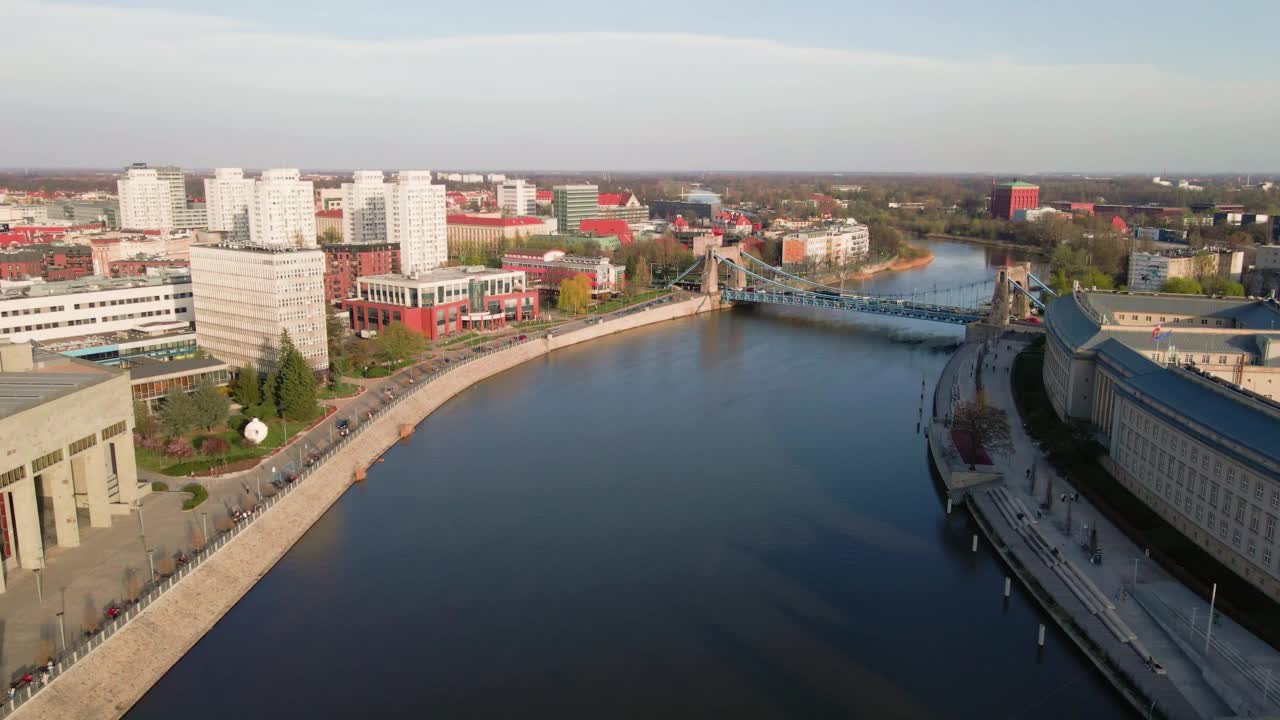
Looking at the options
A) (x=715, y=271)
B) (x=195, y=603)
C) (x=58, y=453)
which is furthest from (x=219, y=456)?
(x=715, y=271)

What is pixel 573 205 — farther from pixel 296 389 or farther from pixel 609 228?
pixel 296 389

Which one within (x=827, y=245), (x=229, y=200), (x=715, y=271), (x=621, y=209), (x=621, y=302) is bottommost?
(x=621, y=302)

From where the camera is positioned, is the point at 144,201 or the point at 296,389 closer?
the point at 296,389

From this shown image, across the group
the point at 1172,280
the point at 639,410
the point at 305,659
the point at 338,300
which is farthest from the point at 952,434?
the point at 338,300

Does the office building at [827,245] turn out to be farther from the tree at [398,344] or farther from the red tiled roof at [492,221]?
the tree at [398,344]

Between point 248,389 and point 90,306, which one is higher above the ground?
point 90,306

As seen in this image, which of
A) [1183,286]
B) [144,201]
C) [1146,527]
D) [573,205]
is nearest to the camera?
[1146,527]

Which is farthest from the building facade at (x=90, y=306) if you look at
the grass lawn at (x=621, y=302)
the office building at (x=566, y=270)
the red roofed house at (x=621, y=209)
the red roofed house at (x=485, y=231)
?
the red roofed house at (x=621, y=209)

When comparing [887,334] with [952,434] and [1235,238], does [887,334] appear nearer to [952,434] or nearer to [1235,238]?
[952,434]
